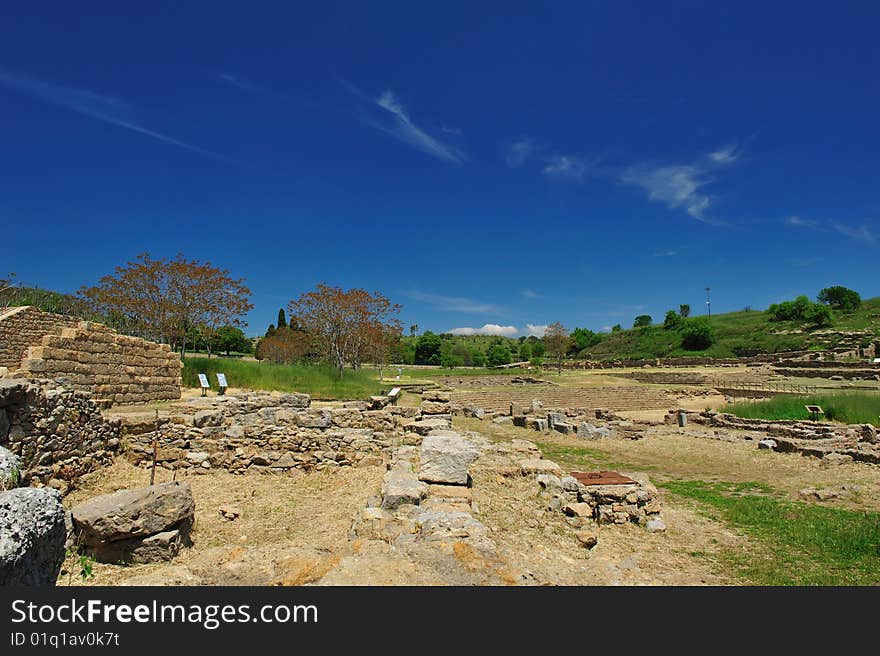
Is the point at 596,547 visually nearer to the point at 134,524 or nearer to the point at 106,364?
the point at 134,524

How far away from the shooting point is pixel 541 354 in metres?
89.6

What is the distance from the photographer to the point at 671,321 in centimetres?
9381

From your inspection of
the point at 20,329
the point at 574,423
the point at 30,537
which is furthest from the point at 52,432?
the point at 574,423

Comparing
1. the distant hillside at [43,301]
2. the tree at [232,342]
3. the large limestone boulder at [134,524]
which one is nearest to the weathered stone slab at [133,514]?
the large limestone boulder at [134,524]

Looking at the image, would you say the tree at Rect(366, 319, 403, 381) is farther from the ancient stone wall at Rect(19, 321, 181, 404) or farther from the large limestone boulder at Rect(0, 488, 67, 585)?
the large limestone boulder at Rect(0, 488, 67, 585)

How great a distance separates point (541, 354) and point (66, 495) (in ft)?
283

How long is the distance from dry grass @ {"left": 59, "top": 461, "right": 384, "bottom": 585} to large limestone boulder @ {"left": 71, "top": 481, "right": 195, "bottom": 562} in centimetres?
14

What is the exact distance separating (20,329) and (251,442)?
13399mm

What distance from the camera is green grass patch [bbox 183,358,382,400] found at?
19625 millimetres

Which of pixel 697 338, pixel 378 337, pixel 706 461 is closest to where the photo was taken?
pixel 706 461

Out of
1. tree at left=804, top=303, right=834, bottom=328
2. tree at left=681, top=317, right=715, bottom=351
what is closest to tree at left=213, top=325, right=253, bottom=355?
tree at left=681, top=317, right=715, bottom=351

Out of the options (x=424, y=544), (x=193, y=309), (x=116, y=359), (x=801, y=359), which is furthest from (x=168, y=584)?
(x=801, y=359)

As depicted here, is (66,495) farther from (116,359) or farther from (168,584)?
(116,359)

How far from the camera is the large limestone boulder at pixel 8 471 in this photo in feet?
12.1
